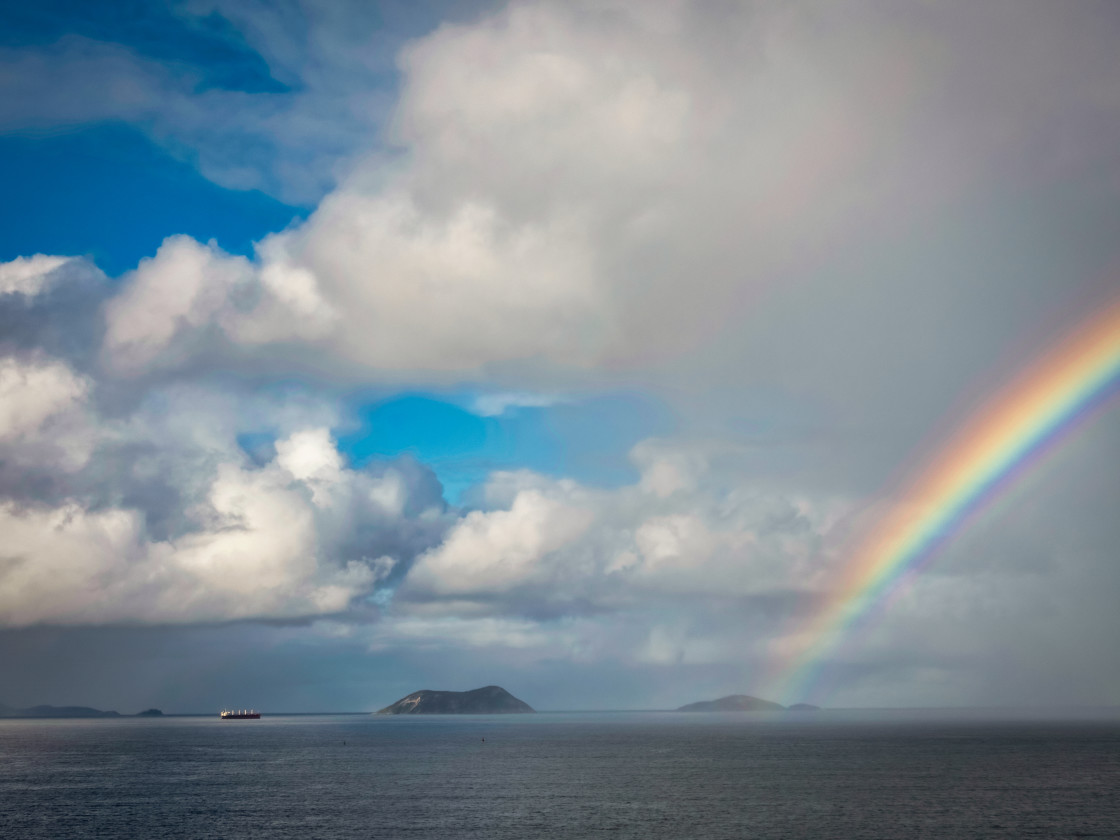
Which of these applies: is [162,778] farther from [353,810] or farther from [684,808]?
[684,808]

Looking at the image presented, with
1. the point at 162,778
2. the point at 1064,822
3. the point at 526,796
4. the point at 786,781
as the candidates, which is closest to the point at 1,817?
the point at 162,778

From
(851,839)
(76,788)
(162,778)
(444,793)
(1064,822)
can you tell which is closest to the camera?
(851,839)

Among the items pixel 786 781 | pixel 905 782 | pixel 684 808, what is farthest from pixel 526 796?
pixel 905 782

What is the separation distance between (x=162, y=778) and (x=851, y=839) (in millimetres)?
154202

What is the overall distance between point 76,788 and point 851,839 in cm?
14912

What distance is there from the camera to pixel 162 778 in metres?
195

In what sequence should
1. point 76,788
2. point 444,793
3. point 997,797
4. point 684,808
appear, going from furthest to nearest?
point 76,788, point 444,793, point 997,797, point 684,808

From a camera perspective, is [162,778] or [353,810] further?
[162,778]

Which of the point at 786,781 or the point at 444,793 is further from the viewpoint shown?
the point at 786,781

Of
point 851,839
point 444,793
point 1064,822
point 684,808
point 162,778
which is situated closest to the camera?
point 851,839

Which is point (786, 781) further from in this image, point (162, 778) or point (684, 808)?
point (162, 778)

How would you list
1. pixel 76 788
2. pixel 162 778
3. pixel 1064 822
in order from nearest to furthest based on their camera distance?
pixel 1064 822 < pixel 76 788 < pixel 162 778

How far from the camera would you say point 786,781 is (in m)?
180

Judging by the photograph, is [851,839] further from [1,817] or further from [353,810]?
[1,817]
